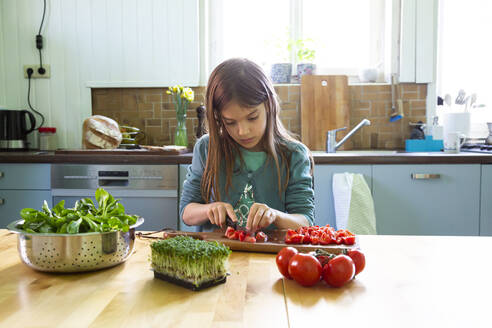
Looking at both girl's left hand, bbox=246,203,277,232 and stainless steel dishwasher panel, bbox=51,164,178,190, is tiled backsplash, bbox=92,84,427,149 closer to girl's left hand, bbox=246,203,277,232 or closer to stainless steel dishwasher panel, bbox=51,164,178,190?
stainless steel dishwasher panel, bbox=51,164,178,190

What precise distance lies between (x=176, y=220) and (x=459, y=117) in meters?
1.99

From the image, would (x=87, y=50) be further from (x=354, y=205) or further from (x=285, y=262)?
(x=285, y=262)

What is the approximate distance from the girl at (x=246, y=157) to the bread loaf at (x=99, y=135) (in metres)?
1.22

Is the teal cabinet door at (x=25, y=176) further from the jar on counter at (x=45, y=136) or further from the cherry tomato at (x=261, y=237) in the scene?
the cherry tomato at (x=261, y=237)

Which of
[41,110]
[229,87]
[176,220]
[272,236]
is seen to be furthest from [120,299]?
[41,110]

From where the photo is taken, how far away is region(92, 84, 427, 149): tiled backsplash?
3.02 meters

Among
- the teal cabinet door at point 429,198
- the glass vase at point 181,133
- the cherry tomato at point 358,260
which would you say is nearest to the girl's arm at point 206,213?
the cherry tomato at point 358,260

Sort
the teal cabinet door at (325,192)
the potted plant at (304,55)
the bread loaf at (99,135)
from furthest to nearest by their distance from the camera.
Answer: the potted plant at (304,55) < the bread loaf at (99,135) < the teal cabinet door at (325,192)

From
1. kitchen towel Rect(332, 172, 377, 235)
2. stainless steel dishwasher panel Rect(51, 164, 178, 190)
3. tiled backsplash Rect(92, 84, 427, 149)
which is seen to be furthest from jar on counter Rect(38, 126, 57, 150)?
kitchen towel Rect(332, 172, 377, 235)

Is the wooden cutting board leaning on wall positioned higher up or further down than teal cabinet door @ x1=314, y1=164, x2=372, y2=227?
higher up

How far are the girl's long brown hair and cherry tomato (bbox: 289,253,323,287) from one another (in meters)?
0.63

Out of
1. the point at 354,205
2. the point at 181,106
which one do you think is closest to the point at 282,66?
the point at 181,106

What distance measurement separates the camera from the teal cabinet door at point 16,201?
2.50 meters

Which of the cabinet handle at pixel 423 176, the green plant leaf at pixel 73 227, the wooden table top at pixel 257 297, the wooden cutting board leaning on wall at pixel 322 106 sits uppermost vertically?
the wooden cutting board leaning on wall at pixel 322 106
